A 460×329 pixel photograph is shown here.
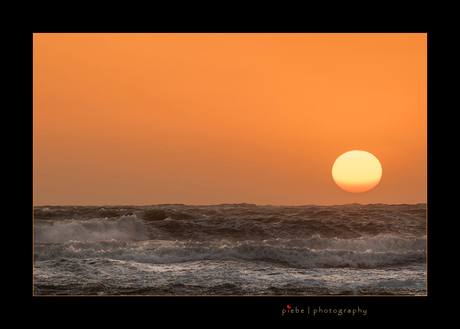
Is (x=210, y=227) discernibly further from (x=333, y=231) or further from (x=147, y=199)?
(x=333, y=231)

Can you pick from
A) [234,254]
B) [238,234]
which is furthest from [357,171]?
[238,234]

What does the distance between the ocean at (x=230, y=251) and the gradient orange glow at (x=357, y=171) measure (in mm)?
1728

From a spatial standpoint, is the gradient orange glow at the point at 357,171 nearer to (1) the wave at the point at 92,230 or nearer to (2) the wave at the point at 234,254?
(2) the wave at the point at 234,254

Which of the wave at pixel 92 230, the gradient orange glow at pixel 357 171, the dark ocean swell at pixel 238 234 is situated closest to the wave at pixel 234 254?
the dark ocean swell at pixel 238 234

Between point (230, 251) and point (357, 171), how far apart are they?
4803mm

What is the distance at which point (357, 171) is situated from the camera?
38.4ft

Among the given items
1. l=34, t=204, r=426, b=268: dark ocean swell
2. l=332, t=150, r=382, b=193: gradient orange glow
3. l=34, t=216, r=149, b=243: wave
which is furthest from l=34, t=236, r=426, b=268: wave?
l=34, t=216, r=149, b=243: wave

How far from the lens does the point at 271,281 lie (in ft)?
27.3

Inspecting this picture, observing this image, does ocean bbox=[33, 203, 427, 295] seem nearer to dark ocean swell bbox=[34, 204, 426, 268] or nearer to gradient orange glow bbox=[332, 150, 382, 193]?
dark ocean swell bbox=[34, 204, 426, 268]

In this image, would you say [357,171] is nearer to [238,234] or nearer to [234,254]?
[234,254]

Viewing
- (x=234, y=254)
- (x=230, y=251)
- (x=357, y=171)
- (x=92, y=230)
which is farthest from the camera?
(x=92, y=230)
